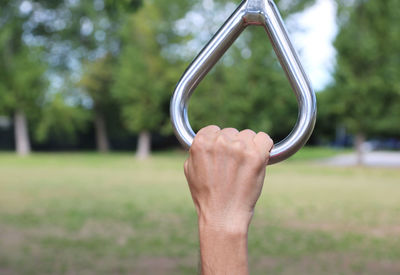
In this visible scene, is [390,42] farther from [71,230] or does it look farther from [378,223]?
[71,230]

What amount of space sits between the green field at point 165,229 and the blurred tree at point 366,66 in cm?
846

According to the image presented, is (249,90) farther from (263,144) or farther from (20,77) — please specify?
(263,144)

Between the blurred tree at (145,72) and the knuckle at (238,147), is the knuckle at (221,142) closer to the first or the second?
the knuckle at (238,147)

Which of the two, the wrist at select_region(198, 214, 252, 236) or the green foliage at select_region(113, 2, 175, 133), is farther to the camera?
the green foliage at select_region(113, 2, 175, 133)

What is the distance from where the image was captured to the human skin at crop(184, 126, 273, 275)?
3.51ft

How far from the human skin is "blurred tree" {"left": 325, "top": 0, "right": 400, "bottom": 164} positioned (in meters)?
21.1

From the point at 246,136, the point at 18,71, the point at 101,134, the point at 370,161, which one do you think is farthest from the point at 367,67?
the point at 246,136

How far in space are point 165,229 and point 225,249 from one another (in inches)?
255

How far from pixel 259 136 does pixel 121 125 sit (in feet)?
115

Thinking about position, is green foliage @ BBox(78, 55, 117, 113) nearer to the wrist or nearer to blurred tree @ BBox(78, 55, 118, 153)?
blurred tree @ BBox(78, 55, 118, 153)

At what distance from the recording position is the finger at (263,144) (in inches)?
42.4

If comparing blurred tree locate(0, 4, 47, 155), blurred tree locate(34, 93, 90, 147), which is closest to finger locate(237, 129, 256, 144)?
blurred tree locate(0, 4, 47, 155)

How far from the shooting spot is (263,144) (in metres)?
1.08

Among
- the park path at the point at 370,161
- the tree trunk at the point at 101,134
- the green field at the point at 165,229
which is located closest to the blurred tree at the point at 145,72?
the tree trunk at the point at 101,134
